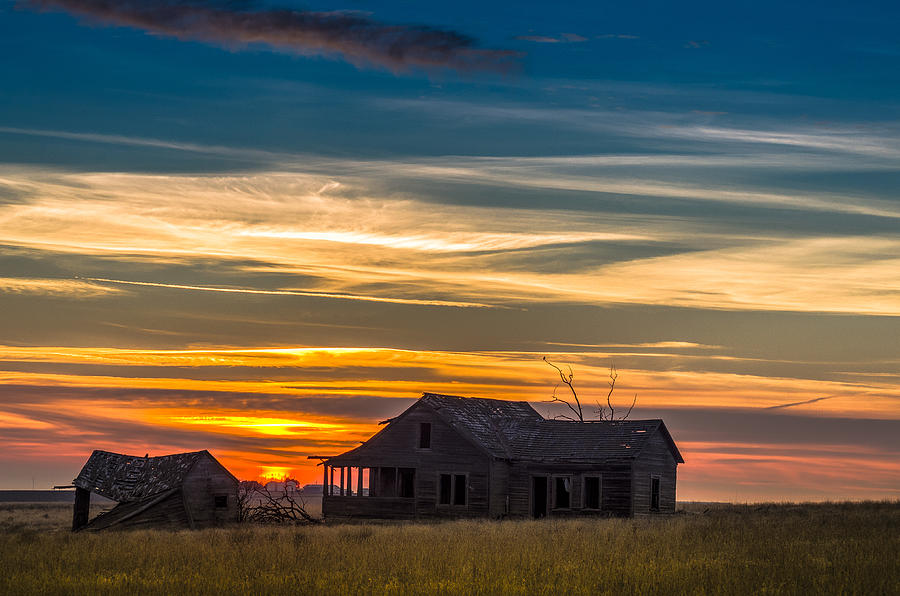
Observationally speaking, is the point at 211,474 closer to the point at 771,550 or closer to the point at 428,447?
the point at 428,447

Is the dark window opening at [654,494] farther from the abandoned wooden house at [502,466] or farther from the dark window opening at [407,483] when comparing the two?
the dark window opening at [407,483]

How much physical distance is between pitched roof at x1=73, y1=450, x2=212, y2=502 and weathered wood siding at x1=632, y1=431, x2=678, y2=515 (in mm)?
18049

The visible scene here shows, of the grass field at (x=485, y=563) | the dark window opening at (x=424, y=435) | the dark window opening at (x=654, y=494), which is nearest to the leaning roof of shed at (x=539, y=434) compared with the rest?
the dark window opening at (x=424, y=435)

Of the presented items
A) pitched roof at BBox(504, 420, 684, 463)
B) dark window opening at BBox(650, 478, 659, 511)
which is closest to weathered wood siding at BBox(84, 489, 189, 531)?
pitched roof at BBox(504, 420, 684, 463)

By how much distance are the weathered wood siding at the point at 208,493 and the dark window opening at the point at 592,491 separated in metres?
15.0

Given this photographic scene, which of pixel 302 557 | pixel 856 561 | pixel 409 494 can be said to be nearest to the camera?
pixel 856 561

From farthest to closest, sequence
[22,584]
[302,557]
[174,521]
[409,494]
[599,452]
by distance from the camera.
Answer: [409,494] < [599,452] < [174,521] < [302,557] < [22,584]

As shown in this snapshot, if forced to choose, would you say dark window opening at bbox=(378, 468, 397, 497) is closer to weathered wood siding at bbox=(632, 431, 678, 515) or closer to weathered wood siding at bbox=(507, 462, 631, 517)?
weathered wood siding at bbox=(507, 462, 631, 517)

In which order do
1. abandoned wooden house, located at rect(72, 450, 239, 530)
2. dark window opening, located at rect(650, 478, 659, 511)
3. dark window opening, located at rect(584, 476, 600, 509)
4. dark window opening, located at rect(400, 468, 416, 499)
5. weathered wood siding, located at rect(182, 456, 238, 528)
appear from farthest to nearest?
dark window opening, located at rect(400, 468, 416, 499)
dark window opening, located at rect(650, 478, 659, 511)
dark window opening, located at rect(584, 476, 600, 509)
weathered wood siding, located at rect(182, 456, 238, 528)
abandoned wooden house, located at rect(72, 450, 239, 530)

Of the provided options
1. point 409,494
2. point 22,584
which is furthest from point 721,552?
point 409,494

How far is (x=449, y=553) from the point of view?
78.8ft

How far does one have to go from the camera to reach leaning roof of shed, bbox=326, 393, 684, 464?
47062 mm

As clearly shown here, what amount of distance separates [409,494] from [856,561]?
3376 cm

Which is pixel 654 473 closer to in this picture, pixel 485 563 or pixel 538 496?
pixel 538 496
